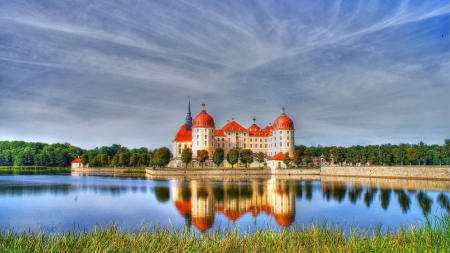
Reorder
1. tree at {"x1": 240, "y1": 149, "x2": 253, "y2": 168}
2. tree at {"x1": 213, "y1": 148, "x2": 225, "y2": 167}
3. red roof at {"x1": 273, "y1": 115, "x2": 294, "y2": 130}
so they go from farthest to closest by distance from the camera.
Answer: red roof at {"x1": 273, "y1": 115, "x2": 294, "y2": 130} < tree at {"x1": 240, "y1": 149, "x2": 253, "y2": 168} < tree at {"x1": 213, "y1": 148, "x2": 225, "y2": 167}

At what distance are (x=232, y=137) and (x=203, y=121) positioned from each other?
7202 mm

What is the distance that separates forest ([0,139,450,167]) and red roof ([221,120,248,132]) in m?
10.7

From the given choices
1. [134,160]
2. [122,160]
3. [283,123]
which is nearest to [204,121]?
[283,123]

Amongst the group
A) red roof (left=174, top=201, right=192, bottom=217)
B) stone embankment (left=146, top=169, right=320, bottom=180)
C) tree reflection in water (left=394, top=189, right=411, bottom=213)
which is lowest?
tree reflection in water (left=394, top=189, right=411, bottom=213)

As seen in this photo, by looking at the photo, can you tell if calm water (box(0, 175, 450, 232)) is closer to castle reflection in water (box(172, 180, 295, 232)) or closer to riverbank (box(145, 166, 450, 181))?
castle reflection in water (box(172, 180, 295, 232))

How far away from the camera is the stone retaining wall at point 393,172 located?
112 feet

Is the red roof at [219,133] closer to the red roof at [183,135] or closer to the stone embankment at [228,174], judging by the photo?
the red roof at [183,135]

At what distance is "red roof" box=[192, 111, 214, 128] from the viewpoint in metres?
57.6

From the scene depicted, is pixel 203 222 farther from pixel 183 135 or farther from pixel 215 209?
pixel 183 135

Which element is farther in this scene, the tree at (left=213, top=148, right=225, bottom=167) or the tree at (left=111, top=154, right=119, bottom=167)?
the tree at (left=111, top=154, right=119, bottom=167)

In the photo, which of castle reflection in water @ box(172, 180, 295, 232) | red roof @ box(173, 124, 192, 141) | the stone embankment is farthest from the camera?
red roof @ box(173, 124, 192, 141)

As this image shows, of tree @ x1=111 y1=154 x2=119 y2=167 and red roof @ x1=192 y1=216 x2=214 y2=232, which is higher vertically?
tree @ x1=111 y1=154 x2=119 y2=167

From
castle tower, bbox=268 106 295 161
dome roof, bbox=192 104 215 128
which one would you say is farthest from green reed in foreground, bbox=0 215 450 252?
castle tower, bbox=268 106 295 161

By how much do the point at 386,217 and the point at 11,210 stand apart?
1550cm
